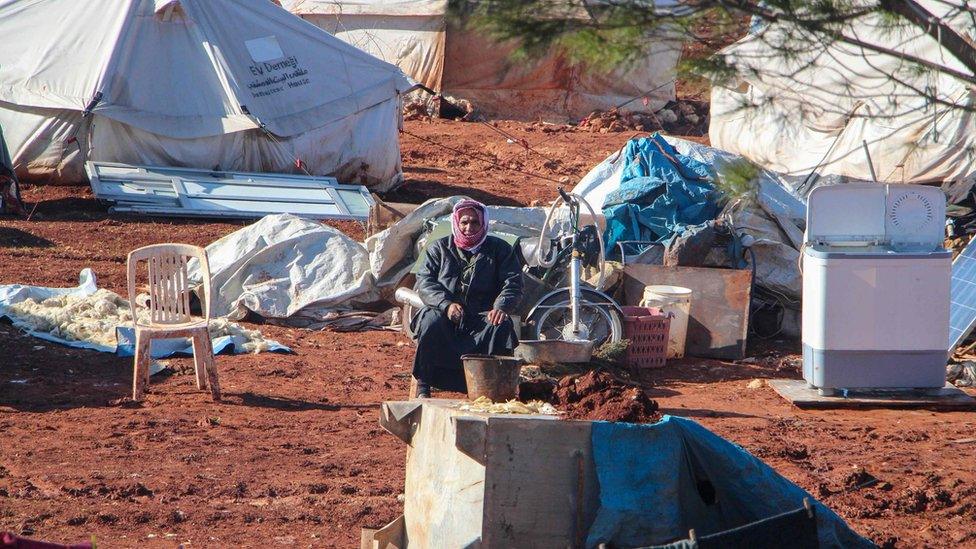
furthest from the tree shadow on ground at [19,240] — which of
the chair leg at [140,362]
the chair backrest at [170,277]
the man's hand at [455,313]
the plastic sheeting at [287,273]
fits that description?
the man's hand at [455,313]

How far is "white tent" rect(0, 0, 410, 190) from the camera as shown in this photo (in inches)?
520

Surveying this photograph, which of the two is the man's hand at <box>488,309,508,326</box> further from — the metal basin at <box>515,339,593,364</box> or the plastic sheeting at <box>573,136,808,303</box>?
the plastic sheeting at <box>573,136,808,303</box>

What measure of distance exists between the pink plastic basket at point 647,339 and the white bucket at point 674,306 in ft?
0.78

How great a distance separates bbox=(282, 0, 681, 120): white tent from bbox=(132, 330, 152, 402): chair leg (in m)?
13.8

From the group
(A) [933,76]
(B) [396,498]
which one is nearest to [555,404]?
(B) [396,498]

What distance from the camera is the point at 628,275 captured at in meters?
→ 8.48

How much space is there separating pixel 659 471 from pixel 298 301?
5.19 m

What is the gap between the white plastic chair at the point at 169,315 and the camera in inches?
260

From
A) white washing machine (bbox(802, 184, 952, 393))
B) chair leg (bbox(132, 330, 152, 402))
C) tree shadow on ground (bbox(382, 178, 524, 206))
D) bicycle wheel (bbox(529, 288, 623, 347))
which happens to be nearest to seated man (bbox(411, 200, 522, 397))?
bicycle wheel (bbox(529, 288, 623, 347))

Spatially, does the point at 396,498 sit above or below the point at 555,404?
below

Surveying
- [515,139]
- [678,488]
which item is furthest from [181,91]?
[678,488]

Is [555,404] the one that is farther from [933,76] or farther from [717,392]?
[717,392]

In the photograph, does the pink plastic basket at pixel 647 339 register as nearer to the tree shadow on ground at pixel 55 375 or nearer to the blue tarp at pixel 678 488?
the tree shadow on ground at pixel 55 375

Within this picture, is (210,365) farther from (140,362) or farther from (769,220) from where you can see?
(769,220)
